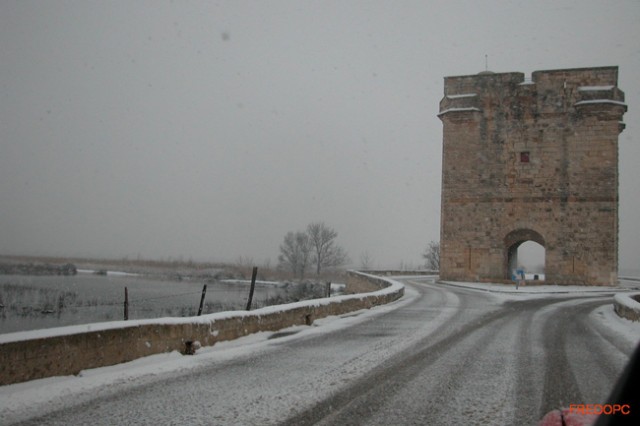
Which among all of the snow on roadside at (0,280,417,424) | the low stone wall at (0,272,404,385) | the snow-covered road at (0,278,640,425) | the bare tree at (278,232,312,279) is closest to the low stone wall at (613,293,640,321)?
the snow-covered road at (0,278,640,425)

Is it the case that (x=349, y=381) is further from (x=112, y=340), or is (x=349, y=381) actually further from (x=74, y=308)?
(x=74, y=308)

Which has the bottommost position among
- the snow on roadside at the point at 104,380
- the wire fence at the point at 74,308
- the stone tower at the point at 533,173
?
the wire fence at the point at 74,308

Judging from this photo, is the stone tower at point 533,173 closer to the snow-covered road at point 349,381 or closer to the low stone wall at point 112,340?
the snow-covered road at point 349,381

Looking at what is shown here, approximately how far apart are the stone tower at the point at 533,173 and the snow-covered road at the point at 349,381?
22849 millimetres

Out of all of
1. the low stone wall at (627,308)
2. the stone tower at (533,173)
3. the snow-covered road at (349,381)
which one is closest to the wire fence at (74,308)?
the snow-covered road at (349,381)

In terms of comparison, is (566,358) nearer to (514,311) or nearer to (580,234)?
(514,311)

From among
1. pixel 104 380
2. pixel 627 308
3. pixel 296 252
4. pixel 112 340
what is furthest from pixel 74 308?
pixel 296 252

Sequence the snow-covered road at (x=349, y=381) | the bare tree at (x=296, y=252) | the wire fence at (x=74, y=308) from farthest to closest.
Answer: the bare tree at (x=296, y=252), the wire fence at (x=74, y=308), the snow-covered road at (x=349, y=381)

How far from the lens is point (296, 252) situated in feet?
302

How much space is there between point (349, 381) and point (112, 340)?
12.7 ft

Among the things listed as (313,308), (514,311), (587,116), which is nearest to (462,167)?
(587,116)

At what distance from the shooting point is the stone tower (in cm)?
3378

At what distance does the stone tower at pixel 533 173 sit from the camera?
3378cm

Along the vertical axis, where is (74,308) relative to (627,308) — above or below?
below
